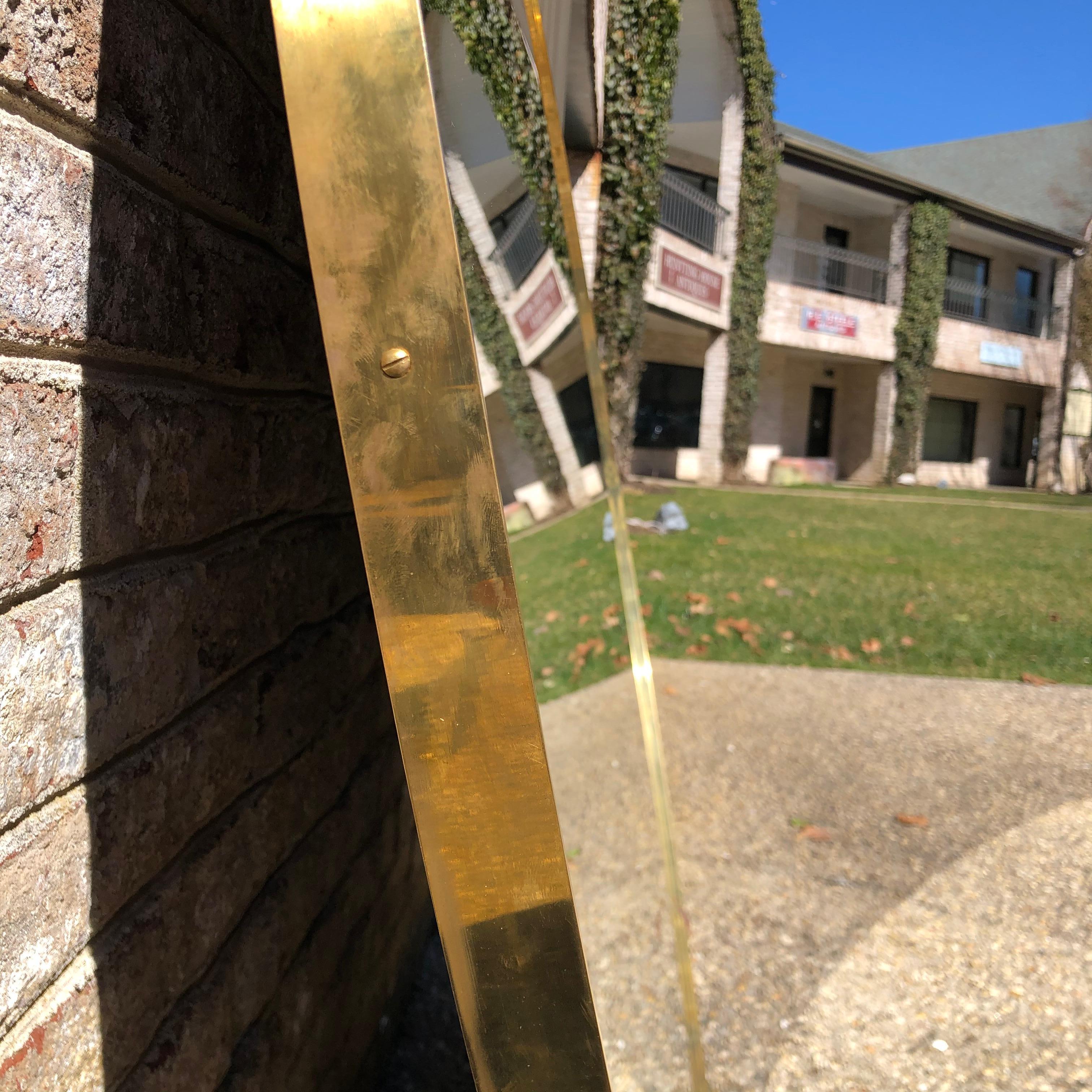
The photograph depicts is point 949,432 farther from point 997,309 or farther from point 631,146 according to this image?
point 631,146

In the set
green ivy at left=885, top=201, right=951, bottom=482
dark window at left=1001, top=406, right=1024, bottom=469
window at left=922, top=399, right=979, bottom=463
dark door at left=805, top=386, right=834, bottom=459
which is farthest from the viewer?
green ivy at left=885, top=201, right=951, bottom=482

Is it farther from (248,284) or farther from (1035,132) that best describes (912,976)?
(1035,132)

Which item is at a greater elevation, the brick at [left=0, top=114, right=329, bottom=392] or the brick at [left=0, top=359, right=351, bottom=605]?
the brick at [left=0, top=114, right=329, bottom=392]

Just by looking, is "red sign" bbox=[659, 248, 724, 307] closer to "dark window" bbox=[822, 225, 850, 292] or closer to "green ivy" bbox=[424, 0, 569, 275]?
"dark window" bbox=[822, 225, 850, 292]

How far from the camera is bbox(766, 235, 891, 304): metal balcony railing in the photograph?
3.37 meters

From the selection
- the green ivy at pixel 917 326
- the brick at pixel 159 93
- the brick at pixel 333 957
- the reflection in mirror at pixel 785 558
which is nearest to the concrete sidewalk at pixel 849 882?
the reflection in mirror at pixel 785 558

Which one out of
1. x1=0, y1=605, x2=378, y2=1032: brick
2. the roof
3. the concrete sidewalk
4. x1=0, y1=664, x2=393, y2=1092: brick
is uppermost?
the roof

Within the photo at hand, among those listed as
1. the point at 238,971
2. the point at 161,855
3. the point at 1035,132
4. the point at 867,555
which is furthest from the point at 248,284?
the point at 1035,132

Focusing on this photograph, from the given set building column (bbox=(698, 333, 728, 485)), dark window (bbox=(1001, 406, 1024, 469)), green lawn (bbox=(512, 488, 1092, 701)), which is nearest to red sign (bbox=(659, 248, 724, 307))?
building column (bbox=(698, 333, 728, 485))

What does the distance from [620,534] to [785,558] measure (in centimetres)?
211

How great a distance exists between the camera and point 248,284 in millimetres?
756

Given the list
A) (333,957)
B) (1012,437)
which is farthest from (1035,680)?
(333,957)

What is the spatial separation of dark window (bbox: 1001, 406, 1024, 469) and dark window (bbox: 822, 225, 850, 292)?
1076mm

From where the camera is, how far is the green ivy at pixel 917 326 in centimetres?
328
